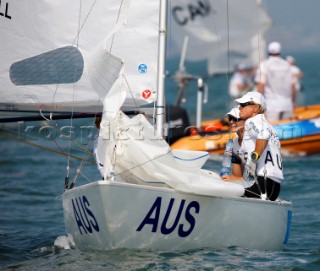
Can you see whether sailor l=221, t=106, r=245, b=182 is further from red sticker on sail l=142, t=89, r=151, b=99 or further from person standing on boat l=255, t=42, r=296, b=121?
person standing on boat l=255, t=42, r=296, b=121

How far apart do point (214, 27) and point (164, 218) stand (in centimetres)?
1072

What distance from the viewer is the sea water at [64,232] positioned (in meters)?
6.46

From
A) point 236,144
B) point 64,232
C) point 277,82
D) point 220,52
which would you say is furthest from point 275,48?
point 236,144

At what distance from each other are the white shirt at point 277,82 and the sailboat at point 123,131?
6.44 meters

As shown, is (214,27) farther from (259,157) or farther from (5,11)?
(259,157)

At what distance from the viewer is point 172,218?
636cm

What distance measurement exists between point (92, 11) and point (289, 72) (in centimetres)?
678

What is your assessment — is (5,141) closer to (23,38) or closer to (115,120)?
(23,38)

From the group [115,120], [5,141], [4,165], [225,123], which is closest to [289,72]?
[225,123]

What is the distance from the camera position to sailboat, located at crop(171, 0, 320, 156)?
13.0 meters

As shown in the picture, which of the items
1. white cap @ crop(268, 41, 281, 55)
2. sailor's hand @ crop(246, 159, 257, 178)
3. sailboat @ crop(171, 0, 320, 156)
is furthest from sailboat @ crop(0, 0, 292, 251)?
white cap @ crop(268, 41, 281, 55)

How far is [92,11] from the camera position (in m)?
7.38

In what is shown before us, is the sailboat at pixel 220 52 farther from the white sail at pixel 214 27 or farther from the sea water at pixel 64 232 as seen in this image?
the sea water at pixel 64 232

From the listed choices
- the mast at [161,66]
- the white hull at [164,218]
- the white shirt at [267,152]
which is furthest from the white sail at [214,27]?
the white hull at [164,218]
